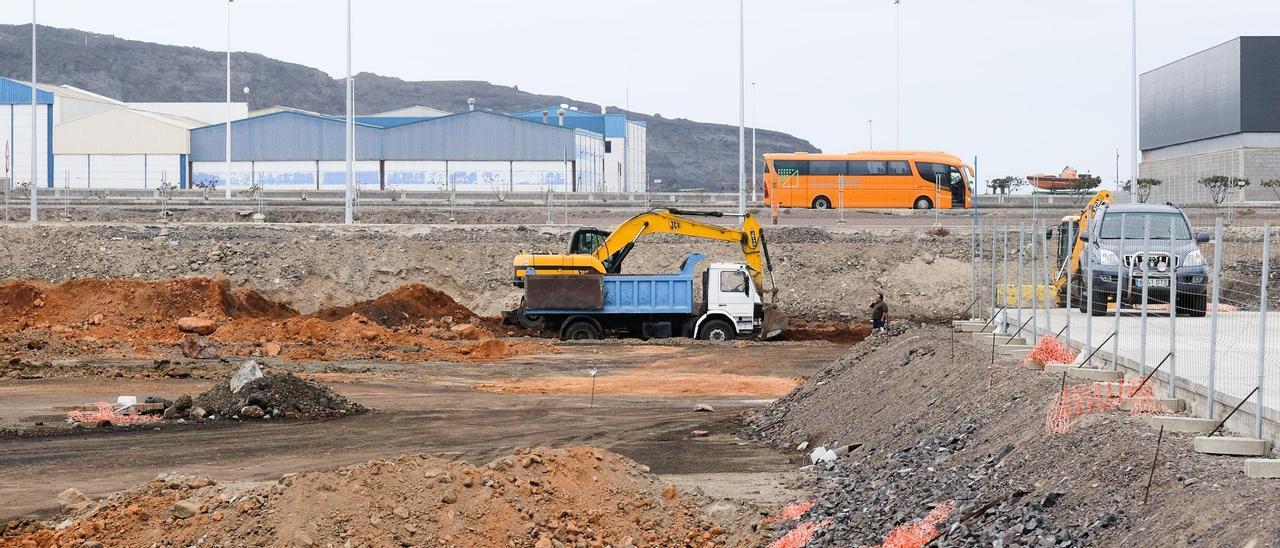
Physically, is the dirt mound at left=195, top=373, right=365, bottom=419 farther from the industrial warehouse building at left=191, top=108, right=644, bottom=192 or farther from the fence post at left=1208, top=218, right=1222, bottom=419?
the industrial warehouse building at left=191, top=108, right=644, bottom=192

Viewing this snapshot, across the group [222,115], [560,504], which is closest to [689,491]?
[560,504]

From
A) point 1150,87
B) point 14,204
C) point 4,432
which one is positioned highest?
point 1150,87

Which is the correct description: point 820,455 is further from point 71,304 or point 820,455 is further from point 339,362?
point 71,304

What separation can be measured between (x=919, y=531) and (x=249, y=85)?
185088mm

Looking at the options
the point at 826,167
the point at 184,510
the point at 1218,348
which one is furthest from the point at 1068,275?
the point at 826,167

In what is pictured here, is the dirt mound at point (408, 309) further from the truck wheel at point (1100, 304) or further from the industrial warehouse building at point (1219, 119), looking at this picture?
the industrial warehouse building at point (1219, 119)

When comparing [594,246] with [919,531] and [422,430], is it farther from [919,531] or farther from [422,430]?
[919,531]

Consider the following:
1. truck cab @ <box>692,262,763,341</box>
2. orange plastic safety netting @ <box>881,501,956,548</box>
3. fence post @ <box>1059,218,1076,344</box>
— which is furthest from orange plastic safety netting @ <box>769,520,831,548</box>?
truck cab @ <box>692,262,763,341</box>

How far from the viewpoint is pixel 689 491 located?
46.1 feet

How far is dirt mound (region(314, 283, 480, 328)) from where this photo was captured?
34750mm

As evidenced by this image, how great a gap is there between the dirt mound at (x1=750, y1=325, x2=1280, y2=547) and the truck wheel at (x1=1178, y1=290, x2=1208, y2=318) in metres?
1.80

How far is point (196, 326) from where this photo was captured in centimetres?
3162

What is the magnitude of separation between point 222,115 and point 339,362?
83786mm

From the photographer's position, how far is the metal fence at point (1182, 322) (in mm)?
10148
